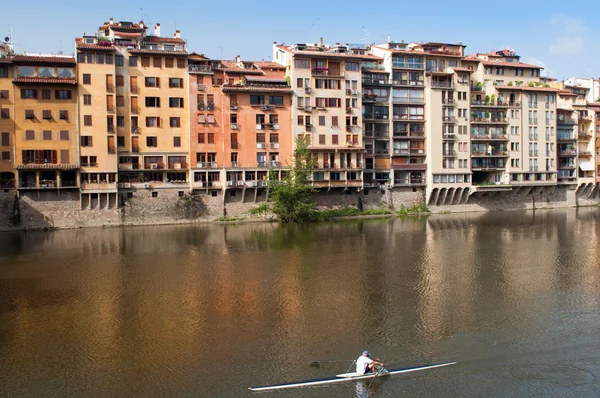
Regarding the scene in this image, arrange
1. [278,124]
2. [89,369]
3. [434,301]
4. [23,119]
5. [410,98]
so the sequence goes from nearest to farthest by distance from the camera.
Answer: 1. [89,369]
2. [434,301]
3. [23,119]
4. [278,124]
5. [410,98]

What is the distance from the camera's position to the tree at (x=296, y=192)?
6900 centimetres

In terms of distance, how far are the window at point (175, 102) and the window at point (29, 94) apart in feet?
49.5

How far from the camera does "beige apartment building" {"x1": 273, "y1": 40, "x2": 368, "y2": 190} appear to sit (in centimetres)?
7419

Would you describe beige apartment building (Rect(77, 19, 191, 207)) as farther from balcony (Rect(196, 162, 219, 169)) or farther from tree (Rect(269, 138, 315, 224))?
tree (Rect(269, 138, 315, 224))

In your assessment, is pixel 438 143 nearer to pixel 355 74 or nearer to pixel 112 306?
pixel 355 74

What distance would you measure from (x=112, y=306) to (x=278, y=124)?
4420 centimetres

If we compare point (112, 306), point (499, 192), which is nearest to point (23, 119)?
point (112, 306)

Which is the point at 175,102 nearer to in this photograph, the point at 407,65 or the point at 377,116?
the point at 377,116

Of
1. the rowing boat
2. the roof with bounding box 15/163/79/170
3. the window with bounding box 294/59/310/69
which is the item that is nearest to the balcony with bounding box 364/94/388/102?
the window with bounding box 294/59/310/69

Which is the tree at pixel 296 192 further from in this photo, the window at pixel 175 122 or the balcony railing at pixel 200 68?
the balcony railing at pixel 200 68

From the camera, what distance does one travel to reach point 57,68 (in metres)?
66.3

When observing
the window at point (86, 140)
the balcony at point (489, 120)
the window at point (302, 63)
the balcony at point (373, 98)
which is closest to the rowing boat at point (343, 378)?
the window at point (86, 140)

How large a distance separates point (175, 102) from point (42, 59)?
50.4ft

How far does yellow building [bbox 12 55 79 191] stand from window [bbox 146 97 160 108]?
817 cm
